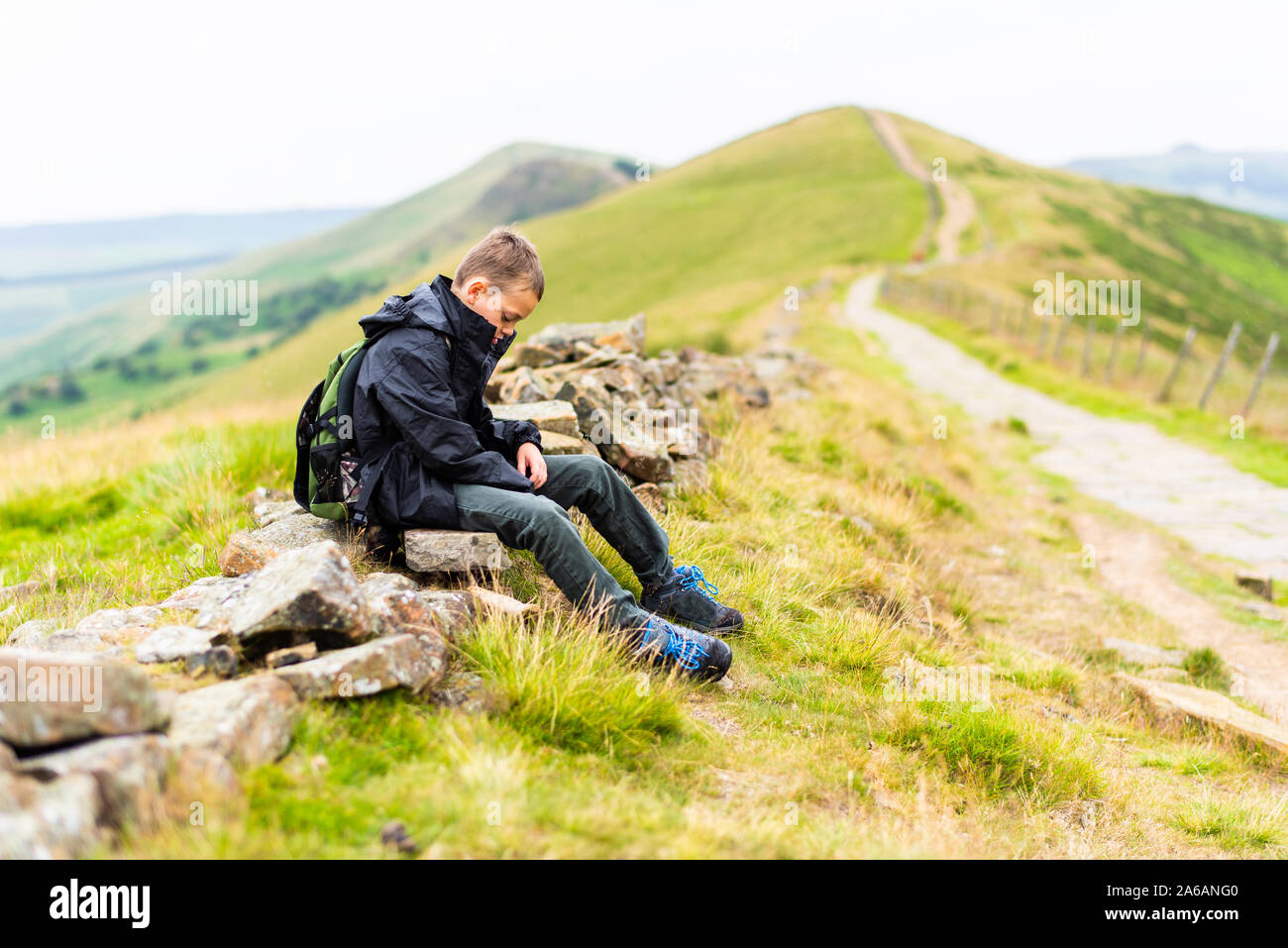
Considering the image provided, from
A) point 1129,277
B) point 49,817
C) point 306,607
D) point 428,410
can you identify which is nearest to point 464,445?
point 428,410

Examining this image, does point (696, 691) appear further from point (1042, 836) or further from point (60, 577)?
point (60, 577)

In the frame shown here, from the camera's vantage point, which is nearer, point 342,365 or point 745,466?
point 342,365

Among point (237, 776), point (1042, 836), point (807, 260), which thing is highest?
point (807, 260)

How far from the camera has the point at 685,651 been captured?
154 inches

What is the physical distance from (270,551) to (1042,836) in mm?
4009

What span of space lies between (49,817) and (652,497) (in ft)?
Answer: 15.2

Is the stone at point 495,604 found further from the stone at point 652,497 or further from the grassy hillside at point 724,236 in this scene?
the grassy hillside at point 724,236

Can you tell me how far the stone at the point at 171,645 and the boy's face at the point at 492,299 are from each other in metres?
2.00

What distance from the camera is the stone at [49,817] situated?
1944 mm

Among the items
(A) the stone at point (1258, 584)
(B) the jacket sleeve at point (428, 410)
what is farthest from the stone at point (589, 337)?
(A) the stone at point (1258, 584)

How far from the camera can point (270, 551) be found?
4.14 meters

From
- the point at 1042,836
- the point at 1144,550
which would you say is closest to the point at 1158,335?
the point at 1144,550

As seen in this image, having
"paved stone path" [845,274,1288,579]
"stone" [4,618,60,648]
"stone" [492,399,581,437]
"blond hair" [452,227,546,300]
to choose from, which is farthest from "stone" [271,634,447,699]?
"paved stone path" [845,274,1288,579]

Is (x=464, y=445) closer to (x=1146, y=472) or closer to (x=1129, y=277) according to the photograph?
(x=1146, y=472)
